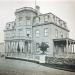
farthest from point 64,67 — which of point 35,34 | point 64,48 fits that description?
point 35,34

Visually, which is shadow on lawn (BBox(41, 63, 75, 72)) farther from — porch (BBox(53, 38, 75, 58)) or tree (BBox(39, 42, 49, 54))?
tree (BBox(39, 42, 49, 54))

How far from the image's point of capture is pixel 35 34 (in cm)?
272

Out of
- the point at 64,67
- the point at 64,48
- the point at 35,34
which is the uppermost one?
the point at 35,34

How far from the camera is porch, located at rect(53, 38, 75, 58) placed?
2631mm

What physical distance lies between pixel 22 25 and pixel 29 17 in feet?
0.62

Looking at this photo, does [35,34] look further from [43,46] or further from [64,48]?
[64,48]

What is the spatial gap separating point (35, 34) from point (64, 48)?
56cm

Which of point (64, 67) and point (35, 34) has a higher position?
point (35, 34)

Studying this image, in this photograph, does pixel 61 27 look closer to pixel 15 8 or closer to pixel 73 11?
pixel 73 11

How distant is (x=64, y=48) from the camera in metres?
2.65

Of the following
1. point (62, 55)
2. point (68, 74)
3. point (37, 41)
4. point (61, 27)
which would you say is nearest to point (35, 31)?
point (37, 41)

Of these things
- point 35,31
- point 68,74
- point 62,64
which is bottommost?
point 68,74

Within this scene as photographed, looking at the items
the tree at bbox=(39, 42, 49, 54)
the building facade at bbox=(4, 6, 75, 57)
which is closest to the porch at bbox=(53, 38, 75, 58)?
the building facade at bbox=(4, 6, 75, 57)

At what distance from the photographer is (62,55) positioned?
8.72ft
